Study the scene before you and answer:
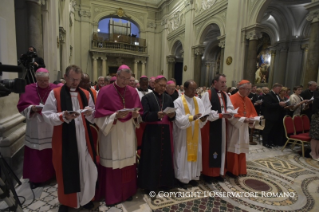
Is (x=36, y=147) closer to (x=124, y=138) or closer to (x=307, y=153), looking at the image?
(x=124, y=138)

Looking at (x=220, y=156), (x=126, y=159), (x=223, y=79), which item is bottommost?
(x=220, y=156)

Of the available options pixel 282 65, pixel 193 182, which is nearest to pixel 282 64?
pixel 282 65

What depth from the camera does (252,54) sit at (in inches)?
343

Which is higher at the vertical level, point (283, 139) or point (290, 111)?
point (290, 111)

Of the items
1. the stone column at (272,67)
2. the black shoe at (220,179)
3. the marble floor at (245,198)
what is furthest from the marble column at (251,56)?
the black shoe at (220,179)

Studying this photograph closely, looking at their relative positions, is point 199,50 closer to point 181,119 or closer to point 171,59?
point 171,59

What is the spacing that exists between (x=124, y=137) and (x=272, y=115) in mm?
4808

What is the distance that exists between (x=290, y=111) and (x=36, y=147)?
6791 mm

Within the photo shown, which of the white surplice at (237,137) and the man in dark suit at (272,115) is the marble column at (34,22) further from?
the man in dark suit at (272,115)

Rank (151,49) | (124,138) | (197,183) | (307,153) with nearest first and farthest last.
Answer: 1. (124,138)
2. (197,183)
3. (307,153)
4. (151,49)

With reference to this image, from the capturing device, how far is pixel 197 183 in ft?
10.8

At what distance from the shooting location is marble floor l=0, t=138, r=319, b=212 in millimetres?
2627

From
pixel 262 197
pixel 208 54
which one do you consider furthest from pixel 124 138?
pixel 208 54

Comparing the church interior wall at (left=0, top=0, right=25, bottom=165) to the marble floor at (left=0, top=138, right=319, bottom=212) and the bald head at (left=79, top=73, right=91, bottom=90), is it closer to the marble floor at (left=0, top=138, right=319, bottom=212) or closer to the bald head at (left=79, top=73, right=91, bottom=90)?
the marble floor at (left=0, top=138, right=319, bottom=212)
